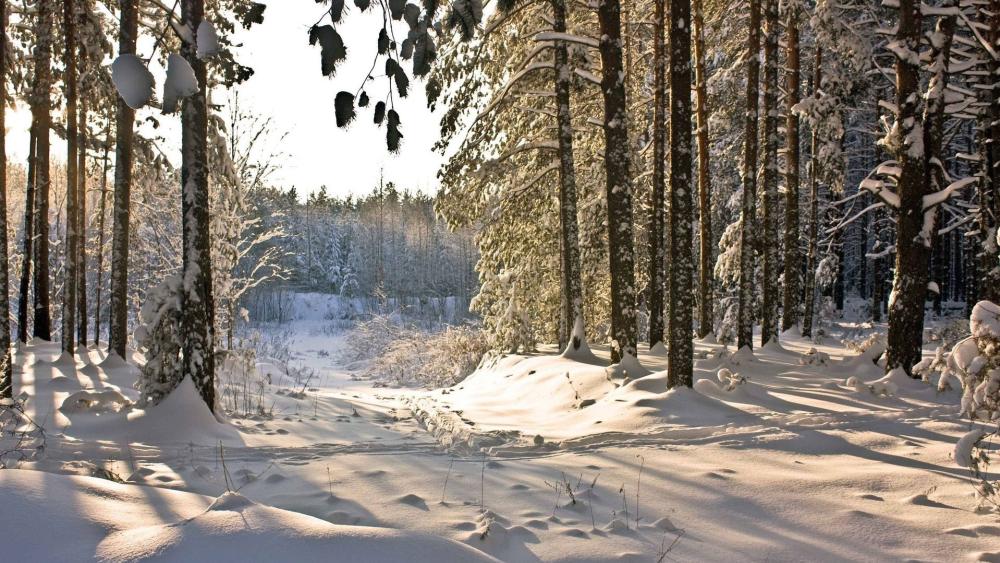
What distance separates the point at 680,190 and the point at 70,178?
1344 centimetres

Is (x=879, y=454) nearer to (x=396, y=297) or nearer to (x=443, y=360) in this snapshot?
(x=443, y=360)

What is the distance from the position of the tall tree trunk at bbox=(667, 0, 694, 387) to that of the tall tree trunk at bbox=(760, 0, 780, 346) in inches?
233

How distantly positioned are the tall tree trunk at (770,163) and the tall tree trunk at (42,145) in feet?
45.0

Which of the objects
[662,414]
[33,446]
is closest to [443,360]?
[662,414]

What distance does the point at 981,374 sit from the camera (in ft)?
14.7

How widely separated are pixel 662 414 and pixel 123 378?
9353 millimetres

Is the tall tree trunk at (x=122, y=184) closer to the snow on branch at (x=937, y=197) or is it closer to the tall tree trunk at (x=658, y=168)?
the tall tree trunk at (x=658, y=168)

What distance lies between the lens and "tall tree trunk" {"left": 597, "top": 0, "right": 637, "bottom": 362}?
1049 centimetres

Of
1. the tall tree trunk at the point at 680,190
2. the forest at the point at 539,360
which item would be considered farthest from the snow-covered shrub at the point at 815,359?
the tall tree trunk at the point at 680,190

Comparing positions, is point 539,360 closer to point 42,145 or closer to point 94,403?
point 94,403

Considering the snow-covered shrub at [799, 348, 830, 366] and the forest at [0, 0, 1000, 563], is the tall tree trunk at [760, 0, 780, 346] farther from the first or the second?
the snow-covered shrub at [799, 348, 830, 366]

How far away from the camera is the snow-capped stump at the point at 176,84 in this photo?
1.88 m

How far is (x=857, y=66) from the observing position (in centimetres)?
1316

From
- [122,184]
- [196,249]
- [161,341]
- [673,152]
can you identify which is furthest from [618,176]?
[122,184]
